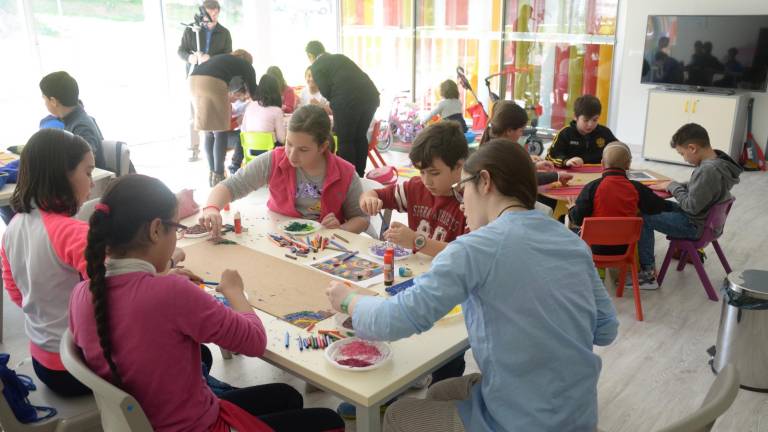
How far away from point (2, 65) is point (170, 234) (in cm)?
651

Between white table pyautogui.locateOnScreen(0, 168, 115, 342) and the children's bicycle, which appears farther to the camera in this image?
the children's bicycle

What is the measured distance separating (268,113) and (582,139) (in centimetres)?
252

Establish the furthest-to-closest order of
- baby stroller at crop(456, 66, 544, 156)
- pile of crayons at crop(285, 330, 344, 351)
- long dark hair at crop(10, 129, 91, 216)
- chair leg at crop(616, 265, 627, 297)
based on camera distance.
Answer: baby stroller at crop(456, 66, 544, 156)
chair leg at crop(616, 265, 627, 297)
long dark hair at crop(10, 129, 91, 216)
pile of crayons at crop(285, 330, 344, 351)

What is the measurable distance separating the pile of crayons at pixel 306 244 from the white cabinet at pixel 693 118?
17.6 feet

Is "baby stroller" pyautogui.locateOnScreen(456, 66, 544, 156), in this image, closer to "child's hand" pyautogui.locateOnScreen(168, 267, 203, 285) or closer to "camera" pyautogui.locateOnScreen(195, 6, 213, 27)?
"camera" pyautogui.locateOnScreen(195, 6, 213, 27)

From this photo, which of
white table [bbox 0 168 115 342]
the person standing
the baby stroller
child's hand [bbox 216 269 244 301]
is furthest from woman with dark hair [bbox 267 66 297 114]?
child's hand [bbox 216 269 244 301]

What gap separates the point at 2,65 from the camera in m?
6.84

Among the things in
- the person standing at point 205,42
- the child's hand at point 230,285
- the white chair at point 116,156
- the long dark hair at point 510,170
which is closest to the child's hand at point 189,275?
the child's hand at point 230,285

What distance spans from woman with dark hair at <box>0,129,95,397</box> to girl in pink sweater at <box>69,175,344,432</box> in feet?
1.51

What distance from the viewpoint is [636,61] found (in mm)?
7449

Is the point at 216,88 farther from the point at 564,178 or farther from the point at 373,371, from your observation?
the point at 373,371

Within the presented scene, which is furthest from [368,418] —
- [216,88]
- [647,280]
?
[216,88]

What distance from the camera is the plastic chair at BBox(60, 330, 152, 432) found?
1.33 meters

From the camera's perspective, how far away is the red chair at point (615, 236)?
3.31 metres
